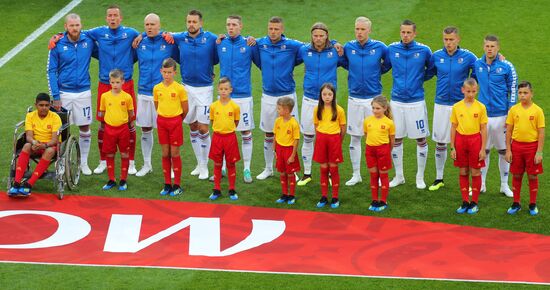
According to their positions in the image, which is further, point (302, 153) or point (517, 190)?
point (302, 153)

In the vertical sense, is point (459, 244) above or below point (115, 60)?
below

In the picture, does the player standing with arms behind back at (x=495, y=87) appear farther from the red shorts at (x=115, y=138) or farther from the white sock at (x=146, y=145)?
the red shorts at (x=115, y=138)

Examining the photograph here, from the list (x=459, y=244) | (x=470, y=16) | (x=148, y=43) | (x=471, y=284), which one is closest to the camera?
(x=471, y=284)

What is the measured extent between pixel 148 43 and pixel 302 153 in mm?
2590

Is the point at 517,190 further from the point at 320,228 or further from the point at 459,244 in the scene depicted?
the point at 320,228

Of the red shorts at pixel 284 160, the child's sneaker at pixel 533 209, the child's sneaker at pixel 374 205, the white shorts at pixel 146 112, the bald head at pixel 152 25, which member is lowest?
the child's sneaker at pixel 374 205

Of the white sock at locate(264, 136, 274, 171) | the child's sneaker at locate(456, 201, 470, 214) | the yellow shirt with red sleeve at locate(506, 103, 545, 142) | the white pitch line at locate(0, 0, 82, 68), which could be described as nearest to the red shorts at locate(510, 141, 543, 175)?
the yellow shirt with red sleeve at locate(506, 103, 545, 142)

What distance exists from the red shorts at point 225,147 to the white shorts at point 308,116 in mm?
1178

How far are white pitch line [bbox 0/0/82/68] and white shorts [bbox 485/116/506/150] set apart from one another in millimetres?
9631

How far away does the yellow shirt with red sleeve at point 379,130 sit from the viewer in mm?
14719

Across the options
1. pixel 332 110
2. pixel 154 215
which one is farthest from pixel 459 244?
pixel 154 215

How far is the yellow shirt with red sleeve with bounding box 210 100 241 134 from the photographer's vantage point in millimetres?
15109

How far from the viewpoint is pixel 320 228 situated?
1436cm

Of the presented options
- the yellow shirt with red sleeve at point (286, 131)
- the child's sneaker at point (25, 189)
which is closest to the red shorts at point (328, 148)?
the yellow shirt with red sleeve at point (286, 131)
